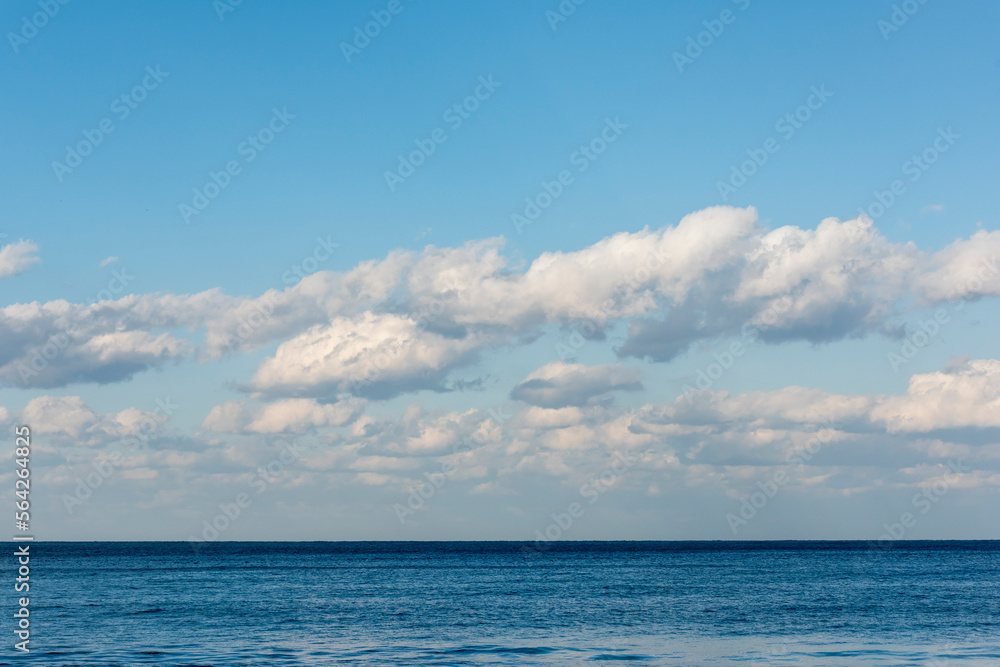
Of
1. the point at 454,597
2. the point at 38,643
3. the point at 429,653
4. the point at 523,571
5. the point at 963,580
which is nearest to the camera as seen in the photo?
the point at 429,653

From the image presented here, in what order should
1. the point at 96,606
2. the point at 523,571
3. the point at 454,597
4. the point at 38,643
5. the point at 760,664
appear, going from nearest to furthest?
the point at 760,664 < the point at 38,643 < the point at 96,606 < the point at 454,597 < the point at 523,571

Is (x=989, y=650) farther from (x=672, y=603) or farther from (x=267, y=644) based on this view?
(x=267, y=644)

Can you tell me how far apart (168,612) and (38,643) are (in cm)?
1499

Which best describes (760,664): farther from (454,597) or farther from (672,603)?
(454,597)

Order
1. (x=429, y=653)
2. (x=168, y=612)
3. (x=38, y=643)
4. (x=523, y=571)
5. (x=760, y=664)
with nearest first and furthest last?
(x=760, y=664) → (x=429, y=653) → (x=38, y=643) → (x=168, y=612) → (x=523, y=571)

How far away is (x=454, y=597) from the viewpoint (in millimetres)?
72250

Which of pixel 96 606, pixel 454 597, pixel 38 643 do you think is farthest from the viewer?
pixel 454 597

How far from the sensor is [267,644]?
46.5 metres

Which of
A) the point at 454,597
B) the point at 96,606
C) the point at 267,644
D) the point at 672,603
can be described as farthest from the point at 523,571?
the point at 267,644

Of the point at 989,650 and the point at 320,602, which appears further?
the point at 320,602

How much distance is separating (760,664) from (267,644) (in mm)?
24948

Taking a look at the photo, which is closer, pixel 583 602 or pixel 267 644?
pixel 267 644

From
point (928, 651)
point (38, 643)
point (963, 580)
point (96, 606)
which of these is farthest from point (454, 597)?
point (963, 580)

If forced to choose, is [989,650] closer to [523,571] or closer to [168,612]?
[168,612]
